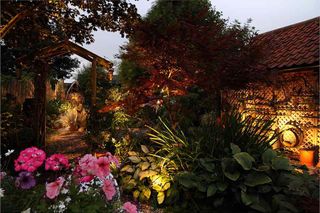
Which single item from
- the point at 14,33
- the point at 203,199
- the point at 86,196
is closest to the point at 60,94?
the point at 14,33

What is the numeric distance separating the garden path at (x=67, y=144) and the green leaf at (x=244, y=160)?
390cm

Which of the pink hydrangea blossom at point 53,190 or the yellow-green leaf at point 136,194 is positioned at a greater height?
the pink hydrangea blossom at point 53,190

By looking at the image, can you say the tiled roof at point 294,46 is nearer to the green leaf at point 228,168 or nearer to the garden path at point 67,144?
the green leaf at point 228,168

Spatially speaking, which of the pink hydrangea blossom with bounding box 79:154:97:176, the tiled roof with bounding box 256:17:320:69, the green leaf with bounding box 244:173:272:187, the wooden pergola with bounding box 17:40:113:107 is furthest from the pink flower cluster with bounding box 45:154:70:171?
the tiled roof with bounding box 256:17:320:69

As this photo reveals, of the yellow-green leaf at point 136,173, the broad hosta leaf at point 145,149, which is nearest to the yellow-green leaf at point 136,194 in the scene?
the yellow-green leaf at point 136,173

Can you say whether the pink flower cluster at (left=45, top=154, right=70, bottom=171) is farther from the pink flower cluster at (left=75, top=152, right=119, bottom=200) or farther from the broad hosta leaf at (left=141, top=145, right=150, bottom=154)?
the broad hosta leaf at (left=141, top=145, right=150, bottom=154)

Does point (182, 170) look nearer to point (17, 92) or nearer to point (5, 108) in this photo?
point (5, 108)

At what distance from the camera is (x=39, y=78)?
217 inches

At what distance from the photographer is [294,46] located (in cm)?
804

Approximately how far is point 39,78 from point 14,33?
101cm

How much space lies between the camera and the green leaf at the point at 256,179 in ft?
10.3

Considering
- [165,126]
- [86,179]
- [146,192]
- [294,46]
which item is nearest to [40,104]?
[165,126]

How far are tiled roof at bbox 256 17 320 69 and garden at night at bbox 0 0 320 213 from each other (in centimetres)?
5

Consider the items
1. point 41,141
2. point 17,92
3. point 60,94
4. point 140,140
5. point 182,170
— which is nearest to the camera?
point 182,170
